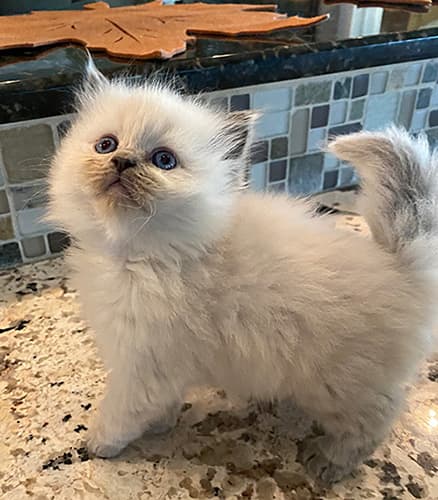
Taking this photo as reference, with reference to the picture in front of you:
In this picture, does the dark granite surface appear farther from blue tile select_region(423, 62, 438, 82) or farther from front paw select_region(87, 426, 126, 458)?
front paw select_region(87, 426, 126, 458)

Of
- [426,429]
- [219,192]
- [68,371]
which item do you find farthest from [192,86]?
[426,429]

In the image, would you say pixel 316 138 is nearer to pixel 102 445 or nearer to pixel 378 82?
pixel 378 82

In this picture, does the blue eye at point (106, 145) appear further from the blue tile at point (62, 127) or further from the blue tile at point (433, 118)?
the blue tile at point (433, 118)

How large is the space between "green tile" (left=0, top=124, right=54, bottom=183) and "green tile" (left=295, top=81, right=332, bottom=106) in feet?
1.28

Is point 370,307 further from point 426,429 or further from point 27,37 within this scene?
point 27,37

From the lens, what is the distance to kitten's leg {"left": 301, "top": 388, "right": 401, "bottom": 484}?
0.62 metres

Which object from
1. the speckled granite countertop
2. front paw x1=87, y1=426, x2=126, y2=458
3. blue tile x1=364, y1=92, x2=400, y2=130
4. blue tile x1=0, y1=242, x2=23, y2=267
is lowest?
the speckled granite countertop

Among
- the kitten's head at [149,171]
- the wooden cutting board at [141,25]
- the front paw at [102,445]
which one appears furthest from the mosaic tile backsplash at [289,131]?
the front paw at [102,445]

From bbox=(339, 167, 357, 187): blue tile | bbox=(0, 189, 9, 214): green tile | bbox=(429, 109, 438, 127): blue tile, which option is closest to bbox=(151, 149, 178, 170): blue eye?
bbox=(0, 189, 9, 214): green tile

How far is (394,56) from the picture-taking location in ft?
3.12

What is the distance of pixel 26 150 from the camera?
0.84 m

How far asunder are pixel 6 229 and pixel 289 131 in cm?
47

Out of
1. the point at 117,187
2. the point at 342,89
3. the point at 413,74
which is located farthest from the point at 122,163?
the point at 413,74

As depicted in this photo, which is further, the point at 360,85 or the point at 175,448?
the point at 360,85
